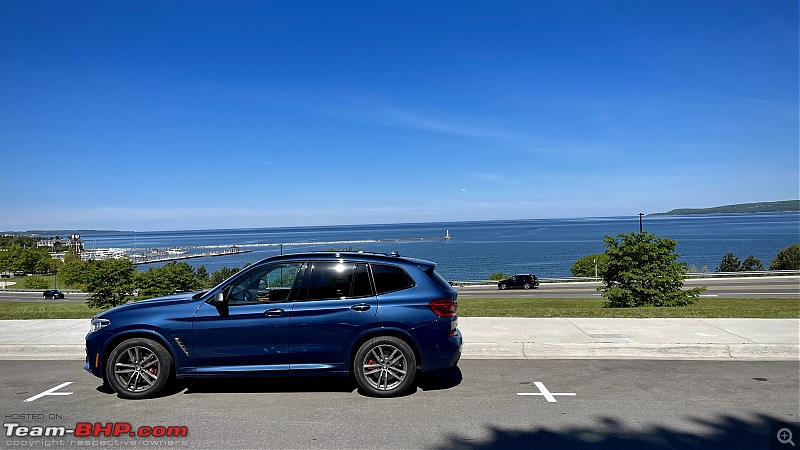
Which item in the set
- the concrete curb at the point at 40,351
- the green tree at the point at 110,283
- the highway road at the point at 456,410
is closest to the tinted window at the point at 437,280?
the highway road at the point at 456,410

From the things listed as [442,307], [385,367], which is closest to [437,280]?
[442,307]

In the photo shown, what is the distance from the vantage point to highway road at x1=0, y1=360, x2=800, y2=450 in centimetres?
463

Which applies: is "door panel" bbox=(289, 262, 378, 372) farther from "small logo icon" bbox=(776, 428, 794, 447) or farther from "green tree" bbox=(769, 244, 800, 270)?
"green tree" bbox=(769, 244, 800, 270)

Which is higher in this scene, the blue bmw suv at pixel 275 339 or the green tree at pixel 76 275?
the blue bmw suv at pixel 275 339

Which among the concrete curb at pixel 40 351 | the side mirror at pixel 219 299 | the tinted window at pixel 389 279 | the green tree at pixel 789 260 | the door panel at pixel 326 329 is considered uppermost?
the tinted window at pixel 389 279

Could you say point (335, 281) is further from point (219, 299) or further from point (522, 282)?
point (522, 282)

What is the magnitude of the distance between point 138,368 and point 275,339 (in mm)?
1583

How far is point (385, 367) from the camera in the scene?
234 inches

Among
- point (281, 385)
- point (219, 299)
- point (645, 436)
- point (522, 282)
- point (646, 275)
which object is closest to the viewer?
point (645, 436)

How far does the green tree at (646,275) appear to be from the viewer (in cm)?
1509

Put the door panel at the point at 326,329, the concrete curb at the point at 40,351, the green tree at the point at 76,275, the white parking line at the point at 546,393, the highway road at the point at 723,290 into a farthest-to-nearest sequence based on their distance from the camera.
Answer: the highway road at the point at 723,290 < the green tree at the point at 76,275 < the concrete curb at the point at 40,351 < the door panel at the point at 326,329 < the white parking line at the point at 546,393

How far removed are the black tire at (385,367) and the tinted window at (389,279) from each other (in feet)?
1.85

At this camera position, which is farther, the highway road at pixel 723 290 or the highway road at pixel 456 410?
the highway road at pixel 723 290

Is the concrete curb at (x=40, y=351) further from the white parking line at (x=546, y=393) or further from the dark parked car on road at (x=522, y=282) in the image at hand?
the dark parked car on road at (x=522, y=282)
